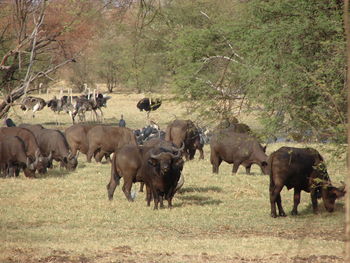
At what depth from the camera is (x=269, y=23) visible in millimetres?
13117

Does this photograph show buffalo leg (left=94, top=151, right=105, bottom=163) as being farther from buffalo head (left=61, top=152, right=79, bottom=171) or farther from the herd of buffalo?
buffalo head (left=61, top=152, right=79, bottom=171)

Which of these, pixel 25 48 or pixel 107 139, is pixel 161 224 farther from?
pixel 107 139

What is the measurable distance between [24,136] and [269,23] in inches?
404

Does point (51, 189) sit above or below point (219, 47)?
below

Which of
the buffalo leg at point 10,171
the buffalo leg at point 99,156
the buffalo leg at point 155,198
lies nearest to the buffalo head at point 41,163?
the buffalo leg at point 10,171

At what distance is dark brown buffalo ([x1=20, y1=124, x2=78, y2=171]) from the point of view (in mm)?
21422

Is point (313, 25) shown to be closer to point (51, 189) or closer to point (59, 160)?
point (51, 189)

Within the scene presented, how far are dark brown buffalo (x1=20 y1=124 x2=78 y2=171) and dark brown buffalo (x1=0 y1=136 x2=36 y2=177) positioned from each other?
5.79ft

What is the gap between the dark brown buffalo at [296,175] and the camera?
44.9 feet

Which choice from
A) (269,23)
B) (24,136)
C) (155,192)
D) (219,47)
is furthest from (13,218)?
(219,47)

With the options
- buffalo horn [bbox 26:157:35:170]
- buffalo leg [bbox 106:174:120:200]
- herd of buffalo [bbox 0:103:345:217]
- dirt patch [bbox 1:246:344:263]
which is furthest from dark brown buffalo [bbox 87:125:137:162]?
dirt patch [bbox 1:246:344:263]

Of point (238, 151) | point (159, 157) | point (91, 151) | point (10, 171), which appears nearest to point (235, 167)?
point (238, 151)

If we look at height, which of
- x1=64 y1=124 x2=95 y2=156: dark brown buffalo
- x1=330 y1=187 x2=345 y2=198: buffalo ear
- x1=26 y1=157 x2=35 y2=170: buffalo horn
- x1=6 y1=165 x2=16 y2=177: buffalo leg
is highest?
x1=64 y1=124 x2=95 y2=156: dark brown buffalo

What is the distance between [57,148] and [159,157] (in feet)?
26.7
